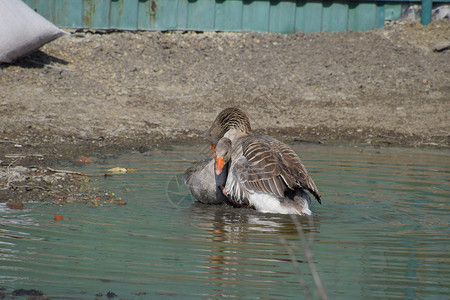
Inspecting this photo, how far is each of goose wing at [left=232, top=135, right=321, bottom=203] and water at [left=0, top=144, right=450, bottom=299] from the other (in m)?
0.32

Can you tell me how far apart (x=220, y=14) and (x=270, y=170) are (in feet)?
26.4

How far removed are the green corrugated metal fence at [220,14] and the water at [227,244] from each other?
5.92 meters

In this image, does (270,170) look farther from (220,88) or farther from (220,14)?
(220,14)

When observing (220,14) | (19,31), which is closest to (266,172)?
(19,31)

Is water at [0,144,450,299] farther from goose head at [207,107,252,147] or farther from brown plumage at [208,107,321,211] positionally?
goose head at [207,107,252,147]

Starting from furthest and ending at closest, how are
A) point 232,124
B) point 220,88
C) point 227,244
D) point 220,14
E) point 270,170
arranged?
point 220,14 < point 220,88 < point 232,124 < point 270,170 < point 227,244

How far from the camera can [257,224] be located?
6.55 meters

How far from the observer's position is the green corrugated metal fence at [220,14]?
13.4 meters

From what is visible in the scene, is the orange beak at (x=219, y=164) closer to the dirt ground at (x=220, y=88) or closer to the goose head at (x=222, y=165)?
the goose head at (x=222, y=165)

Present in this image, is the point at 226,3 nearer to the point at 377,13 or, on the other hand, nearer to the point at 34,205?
the point at 377,13

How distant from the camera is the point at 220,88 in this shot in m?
12.6

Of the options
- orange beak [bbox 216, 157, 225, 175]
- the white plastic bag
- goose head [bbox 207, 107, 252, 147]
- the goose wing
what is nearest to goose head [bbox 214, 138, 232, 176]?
orange beak [bbox 216, 157, 225, 175]

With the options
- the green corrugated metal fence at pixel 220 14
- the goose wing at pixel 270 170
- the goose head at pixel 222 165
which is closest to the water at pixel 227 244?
the goose head at pixel 222 165

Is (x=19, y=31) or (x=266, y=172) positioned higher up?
(x=19, y=31)
